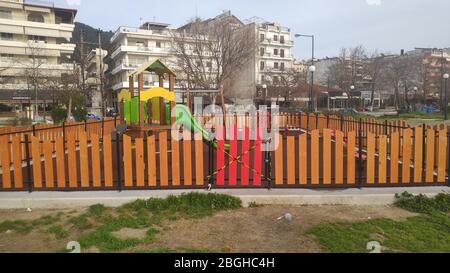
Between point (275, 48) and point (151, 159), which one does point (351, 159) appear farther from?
point (275, 48)

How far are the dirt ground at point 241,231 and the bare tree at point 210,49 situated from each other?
3044 cm

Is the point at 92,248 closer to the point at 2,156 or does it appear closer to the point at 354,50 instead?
the point at 2,156

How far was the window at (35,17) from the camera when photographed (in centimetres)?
5878

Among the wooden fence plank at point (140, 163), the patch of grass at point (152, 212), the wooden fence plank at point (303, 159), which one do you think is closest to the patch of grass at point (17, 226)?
the patch of grass at point (152, 212)

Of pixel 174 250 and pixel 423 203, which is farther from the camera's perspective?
pixel 423 203

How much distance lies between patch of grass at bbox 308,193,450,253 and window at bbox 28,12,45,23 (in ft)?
219

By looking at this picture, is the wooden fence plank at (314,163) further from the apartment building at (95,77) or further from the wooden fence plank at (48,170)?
the apartment building at (95,77)

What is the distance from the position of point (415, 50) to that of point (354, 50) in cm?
4081

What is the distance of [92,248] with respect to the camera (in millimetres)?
4078

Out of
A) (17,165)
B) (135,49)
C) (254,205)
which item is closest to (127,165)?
(17,165)

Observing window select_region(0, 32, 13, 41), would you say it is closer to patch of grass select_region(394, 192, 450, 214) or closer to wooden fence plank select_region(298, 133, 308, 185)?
wooden fence plank select_region(298, 133, 308, 185)

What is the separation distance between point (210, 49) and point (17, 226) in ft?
107

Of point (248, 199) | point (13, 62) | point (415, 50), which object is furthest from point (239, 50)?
point (415, 50)

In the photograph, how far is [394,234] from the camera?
14.6ft
